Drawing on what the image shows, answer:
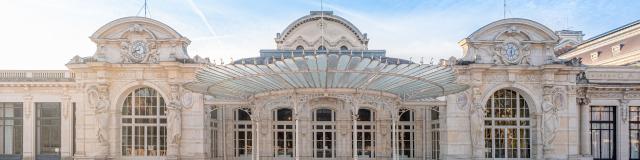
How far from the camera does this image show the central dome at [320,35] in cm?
3916

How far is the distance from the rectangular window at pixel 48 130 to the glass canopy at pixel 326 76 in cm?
1381

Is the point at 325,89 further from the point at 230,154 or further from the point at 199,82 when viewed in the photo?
the point at 230,154

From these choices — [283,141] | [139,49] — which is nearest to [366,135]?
[283,141]

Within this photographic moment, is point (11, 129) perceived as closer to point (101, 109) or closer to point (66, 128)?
point (66, 128)

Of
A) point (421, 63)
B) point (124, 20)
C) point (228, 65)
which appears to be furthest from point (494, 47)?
point (124, 20)

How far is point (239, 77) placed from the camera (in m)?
22.2

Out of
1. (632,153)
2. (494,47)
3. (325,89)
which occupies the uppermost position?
(494,47)

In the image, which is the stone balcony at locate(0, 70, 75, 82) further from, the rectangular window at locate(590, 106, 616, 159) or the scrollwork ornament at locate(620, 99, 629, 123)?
the scrollwork ornament at locate(620, 99, 629, 123)

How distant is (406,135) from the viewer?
3450 cm

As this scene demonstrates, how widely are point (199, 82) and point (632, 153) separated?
2487cm

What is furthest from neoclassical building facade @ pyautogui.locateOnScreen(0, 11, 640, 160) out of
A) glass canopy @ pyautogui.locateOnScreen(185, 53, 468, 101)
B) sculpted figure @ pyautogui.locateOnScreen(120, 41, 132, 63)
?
glass canopy @ pyautogui.locateOnScreen(185, 53, 468, 101)

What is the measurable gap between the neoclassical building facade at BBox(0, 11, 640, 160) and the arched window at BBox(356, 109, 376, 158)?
6cm

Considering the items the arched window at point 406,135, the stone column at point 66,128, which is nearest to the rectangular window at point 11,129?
the stone column at point 66,128

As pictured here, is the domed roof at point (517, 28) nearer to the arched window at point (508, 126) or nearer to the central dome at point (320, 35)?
the arched window at point (508, 126)
